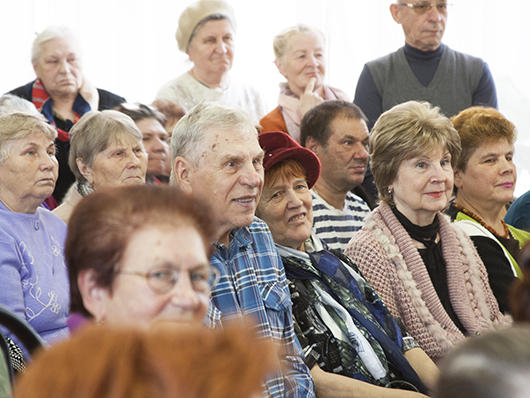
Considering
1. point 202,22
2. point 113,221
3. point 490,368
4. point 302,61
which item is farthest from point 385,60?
point 490,368

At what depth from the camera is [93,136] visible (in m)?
2.86

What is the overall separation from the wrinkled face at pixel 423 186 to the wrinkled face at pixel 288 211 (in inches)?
19.4

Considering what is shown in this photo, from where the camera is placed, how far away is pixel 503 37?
5219 mm

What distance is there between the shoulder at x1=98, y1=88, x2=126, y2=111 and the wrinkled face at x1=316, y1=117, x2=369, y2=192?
125 centimetres

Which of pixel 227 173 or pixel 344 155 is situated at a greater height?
pixel 227 173

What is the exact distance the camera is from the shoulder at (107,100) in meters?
3.55

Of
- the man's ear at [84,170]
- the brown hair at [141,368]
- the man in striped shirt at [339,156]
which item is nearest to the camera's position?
the brown hair at [141,368]

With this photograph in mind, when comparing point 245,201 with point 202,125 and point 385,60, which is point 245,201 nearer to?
point 202,125

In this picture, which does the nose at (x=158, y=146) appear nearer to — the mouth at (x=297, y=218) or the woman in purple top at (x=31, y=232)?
the woman in purple top at (x=31, y=232)

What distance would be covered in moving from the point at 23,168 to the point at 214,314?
1106 mm

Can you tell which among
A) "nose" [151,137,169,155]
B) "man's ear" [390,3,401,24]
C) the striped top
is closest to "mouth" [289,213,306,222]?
the striped top

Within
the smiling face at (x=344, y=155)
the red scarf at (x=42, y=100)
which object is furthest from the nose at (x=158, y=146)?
the smiling face at (x=344, y=155)

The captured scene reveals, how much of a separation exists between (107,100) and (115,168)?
0.87 m

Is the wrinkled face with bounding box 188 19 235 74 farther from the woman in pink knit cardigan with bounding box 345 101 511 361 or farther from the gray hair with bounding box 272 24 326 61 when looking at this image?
the woman in pink knit cardigan with bounding box 345 101 511 361
